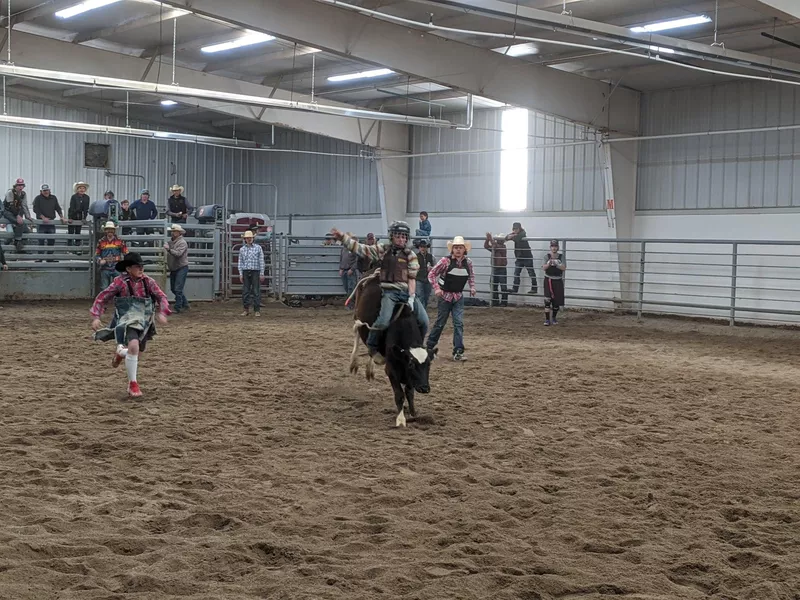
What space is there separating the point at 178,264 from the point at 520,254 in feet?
26.4

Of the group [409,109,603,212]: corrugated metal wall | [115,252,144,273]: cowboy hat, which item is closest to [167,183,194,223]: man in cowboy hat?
[409,109,603,212]: corrugated metal wall

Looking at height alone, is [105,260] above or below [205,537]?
above

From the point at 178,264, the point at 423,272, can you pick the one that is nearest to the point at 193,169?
the point at 178,264

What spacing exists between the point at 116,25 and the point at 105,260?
484 centimetres

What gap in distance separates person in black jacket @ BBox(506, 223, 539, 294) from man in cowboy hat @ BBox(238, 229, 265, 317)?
5978 mm

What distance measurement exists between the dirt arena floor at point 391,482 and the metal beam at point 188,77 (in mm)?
8654

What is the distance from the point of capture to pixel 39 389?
873 cm

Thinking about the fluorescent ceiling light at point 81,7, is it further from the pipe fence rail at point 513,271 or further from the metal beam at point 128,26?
the pipe fence rail at point 513,271

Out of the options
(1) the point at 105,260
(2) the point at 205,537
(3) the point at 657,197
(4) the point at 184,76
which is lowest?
(2) the point at 205,537

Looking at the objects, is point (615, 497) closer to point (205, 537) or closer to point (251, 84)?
point (205, 537)

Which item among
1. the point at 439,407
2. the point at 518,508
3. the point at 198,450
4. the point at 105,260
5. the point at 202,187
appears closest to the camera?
the point at 518,508

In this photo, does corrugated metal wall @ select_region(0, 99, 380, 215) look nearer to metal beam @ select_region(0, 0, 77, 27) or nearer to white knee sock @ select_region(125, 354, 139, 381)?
metal beam @ select_region(0, 0, 77, 27)

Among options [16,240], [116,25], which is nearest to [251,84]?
[116,25]

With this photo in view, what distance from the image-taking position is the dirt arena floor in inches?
160
